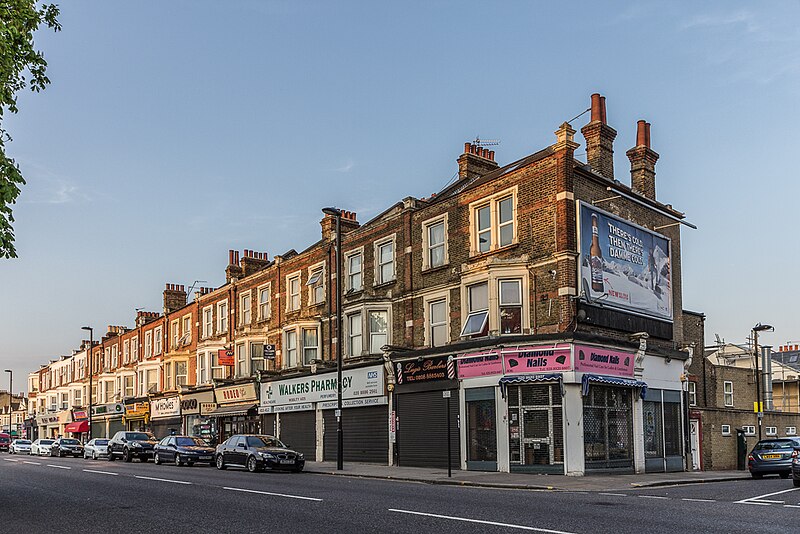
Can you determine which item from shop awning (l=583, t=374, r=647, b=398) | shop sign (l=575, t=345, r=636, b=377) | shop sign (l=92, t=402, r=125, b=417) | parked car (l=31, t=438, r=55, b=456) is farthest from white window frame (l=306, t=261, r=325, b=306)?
shop sign (l=92, t=402, r=125, b=417)

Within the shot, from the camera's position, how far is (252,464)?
28.5 meters

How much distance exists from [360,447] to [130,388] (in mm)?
34963

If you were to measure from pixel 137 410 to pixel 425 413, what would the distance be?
118ft

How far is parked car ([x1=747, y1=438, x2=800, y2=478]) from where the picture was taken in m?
26.0

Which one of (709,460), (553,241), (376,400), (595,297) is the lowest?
(709,460)

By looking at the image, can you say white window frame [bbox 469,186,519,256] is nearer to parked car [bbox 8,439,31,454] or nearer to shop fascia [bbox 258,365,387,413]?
shop fascia [bbox 258,365,387,413]

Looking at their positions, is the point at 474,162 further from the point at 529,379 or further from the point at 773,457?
the point at 773,457

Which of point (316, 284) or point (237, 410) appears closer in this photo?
point (316, 284)

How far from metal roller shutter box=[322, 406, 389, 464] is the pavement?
353 centimetres

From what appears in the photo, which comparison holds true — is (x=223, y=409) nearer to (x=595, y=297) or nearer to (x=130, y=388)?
Answer: (x=130, y=388)

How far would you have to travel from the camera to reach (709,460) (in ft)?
110

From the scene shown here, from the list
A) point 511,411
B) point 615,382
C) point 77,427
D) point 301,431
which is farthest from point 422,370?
point 77,427

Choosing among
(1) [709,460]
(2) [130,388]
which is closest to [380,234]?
(1) [709,460]

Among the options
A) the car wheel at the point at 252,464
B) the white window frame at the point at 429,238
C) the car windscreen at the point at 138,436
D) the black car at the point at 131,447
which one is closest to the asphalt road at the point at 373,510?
the car wheel at the point at 252,464
